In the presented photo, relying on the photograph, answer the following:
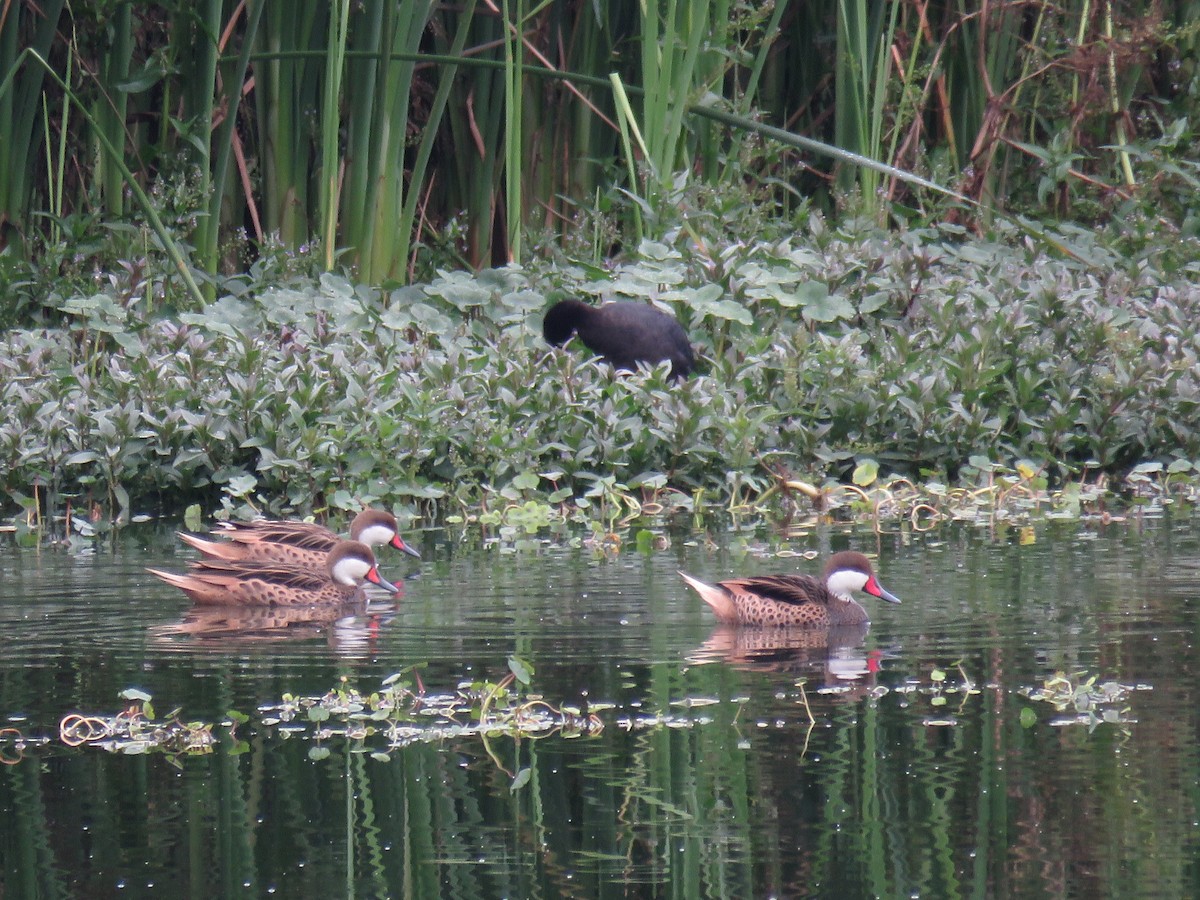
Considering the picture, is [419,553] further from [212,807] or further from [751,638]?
[212,807]

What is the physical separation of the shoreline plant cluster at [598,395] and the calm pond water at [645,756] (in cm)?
180

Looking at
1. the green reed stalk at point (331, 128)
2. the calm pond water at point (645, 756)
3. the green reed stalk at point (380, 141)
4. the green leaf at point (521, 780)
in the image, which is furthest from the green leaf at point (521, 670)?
the green reed stalk at point (380, 141)

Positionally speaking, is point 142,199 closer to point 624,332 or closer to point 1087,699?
point 624,332

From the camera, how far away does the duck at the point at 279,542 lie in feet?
25.0

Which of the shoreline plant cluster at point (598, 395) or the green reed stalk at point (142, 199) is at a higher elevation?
the green reed stalk at point (142, 199)

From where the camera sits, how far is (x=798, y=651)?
6.25 m

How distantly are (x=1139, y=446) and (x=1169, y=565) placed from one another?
8.49 feet

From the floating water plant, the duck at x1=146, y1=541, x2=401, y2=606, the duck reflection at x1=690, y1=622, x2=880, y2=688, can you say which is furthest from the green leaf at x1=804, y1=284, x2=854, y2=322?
the floating water plant

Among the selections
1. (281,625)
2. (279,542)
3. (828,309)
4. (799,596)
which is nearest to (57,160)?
(828,309)

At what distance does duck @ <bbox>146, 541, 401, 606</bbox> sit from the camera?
7215 millimetres

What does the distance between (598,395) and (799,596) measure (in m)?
3.15

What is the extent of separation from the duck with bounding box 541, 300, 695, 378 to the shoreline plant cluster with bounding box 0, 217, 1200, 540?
0.47ft

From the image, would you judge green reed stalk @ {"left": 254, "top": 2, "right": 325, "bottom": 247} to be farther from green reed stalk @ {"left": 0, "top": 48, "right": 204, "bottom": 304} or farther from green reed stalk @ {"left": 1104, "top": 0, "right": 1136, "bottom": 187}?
green reed stalk @ {"left": 1104, "top": 0, "right": 1136, "bottom": 187}

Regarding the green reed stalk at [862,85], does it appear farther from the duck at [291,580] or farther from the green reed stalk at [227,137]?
the duck at [291,580]
